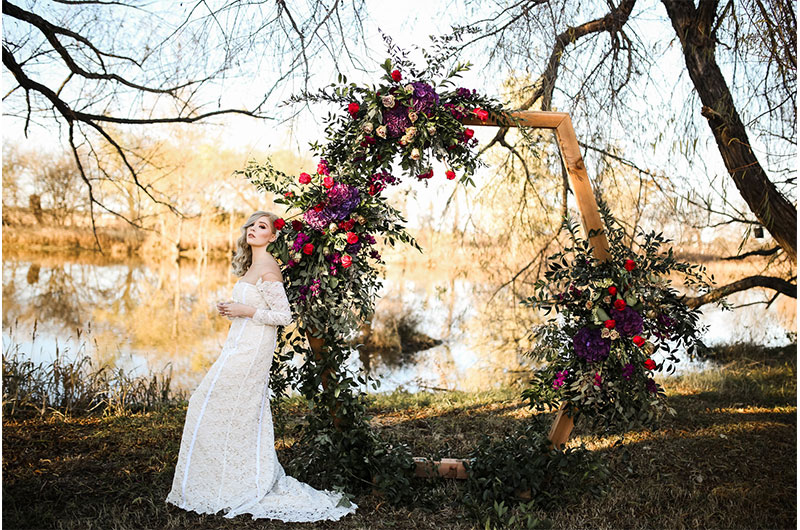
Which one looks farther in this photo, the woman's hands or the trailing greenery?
the trailing greenery

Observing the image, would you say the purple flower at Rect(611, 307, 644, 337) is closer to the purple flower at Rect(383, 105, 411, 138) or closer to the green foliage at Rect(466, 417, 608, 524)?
the green foliage at Rect(466, 417, 608, 524)

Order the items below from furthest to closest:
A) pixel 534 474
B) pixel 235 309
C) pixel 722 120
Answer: pixel 722 120 → pixel 534 474 → pixel 235 309

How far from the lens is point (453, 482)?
11.0 ft

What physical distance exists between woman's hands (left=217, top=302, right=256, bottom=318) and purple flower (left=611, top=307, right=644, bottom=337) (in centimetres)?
173

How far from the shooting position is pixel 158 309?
37.0ft

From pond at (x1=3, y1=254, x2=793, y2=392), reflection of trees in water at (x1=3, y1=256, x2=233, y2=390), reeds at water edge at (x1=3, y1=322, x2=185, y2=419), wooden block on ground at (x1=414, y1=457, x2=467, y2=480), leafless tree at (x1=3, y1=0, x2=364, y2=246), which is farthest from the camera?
reflection of trees in water at (x1=3, y1=256, x2=233, y2=390)

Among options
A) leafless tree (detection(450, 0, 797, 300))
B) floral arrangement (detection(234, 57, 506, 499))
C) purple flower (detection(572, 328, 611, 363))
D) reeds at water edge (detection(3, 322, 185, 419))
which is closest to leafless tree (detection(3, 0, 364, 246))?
floral arrangement (detection(234, 57, 506, 499))

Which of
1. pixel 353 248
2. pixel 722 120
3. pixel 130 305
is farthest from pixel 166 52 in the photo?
pixel 130 305

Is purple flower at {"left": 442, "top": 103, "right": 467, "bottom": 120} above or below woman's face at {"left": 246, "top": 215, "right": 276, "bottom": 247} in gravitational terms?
above

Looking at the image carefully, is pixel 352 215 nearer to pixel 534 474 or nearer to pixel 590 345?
pixel 590 345

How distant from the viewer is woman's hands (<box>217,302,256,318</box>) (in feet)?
9.45

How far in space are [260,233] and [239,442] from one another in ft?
3.33

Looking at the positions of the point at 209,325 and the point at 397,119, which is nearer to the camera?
the point at 397,119

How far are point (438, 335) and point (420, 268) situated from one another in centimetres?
569
